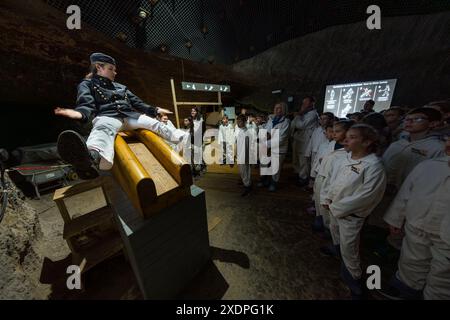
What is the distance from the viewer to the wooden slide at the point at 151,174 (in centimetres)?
120

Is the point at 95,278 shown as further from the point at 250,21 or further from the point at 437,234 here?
the point at 250,21

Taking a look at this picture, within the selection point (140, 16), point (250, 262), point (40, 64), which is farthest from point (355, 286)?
point (140, 16)

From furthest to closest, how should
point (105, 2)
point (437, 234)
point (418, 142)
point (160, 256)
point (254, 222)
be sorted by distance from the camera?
point (105, 2)
point (254, 222)
point (418, 142)
point (160, 256)
point (437, 234)

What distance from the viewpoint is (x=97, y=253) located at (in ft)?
6.12

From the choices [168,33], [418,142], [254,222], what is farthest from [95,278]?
[168,33]

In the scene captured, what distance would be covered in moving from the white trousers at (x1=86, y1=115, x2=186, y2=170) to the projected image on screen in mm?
8057

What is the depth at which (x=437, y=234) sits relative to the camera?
1.28m

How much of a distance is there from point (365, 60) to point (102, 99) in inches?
460

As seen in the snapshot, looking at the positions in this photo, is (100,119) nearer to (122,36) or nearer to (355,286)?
(355,286)

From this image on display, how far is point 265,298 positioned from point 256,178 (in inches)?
124

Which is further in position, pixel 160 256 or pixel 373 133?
pixel 373 133

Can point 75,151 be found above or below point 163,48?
below

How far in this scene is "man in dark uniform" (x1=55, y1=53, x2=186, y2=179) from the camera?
142cm

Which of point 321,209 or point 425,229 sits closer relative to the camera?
point 425,229
